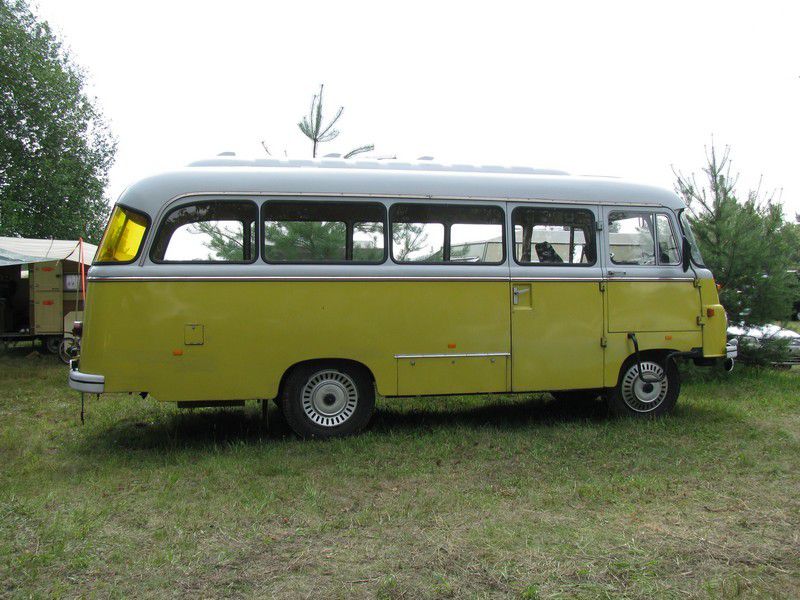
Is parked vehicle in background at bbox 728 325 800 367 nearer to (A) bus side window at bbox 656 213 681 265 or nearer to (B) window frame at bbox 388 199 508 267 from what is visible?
(A) bus side window at bbox 656 213 681 265

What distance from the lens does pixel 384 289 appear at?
24.2 ft

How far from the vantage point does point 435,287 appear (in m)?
7.52

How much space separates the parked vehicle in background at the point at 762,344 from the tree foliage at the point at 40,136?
24.5 metres

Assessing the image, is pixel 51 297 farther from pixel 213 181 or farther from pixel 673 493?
pixel 673 493

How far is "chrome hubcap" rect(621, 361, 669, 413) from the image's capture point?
27.0 feet

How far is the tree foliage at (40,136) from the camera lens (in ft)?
87.4

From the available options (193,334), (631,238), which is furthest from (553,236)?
(193,334)

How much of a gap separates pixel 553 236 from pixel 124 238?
443 centimetres

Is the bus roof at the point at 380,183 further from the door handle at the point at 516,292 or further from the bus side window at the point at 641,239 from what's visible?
the door handle at the point at 516,292

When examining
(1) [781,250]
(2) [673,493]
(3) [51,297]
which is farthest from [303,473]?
(3) [51,297]

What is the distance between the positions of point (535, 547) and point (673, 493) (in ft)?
5.67

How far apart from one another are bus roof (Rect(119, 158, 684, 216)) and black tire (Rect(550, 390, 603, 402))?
245 centimetres

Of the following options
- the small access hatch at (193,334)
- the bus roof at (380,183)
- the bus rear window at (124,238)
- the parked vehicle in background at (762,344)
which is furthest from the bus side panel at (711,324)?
the bus rear window at (124,238)

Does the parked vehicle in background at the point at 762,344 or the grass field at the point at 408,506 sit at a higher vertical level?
the parked vehicle in background at the point at 762,344
